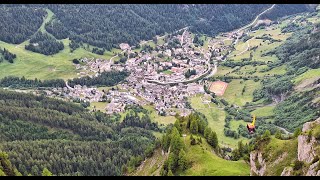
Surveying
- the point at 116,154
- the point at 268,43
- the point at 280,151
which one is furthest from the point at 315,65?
the point at 280,151

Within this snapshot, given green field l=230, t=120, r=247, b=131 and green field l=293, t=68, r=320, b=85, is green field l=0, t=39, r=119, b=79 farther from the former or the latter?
green field l=293, t=68, r=320, b=85

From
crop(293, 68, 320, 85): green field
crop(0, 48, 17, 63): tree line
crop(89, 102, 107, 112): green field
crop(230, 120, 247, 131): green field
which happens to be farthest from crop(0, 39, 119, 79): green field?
crop(293, 68, 320, 85): green field

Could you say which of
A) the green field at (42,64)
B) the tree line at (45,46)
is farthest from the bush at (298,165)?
the tree line at (45,46)

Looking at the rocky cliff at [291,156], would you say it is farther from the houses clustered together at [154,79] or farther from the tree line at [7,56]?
the tree line at [7,56]

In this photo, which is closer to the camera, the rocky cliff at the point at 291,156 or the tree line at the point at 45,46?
the rocky cliff at the point at 291,156

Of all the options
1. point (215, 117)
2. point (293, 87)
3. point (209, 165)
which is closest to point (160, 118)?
point (215, 117)

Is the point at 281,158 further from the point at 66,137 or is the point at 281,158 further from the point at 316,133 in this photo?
the point at 66,137
